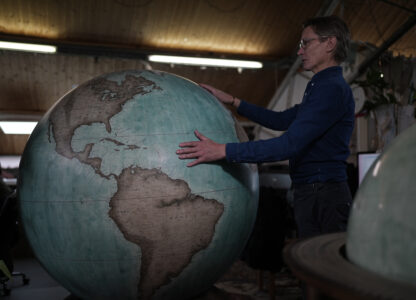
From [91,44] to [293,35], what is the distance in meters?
5.52

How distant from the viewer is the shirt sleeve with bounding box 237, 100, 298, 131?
2.44 m

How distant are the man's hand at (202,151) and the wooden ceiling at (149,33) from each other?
845 centimetres

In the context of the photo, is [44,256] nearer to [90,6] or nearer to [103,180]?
[103,180]

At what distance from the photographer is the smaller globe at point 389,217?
23.6 inches

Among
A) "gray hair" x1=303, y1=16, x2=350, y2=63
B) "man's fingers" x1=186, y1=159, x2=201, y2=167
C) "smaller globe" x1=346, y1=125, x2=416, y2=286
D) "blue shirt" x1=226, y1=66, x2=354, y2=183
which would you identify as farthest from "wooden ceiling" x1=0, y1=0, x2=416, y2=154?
"smaller globe" x1=346, y1=125, x2=416, y2=286

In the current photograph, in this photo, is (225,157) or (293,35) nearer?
(225,157)

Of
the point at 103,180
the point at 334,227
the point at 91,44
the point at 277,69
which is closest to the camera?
the point at 103,180

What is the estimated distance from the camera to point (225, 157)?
1.63 m

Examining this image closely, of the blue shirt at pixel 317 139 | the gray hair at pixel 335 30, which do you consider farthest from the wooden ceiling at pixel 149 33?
the blue shirt at pixel 317 139

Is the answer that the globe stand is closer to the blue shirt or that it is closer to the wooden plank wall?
the blue shirt

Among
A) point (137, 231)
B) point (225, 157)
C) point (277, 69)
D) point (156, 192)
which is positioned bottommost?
point (137, 231)

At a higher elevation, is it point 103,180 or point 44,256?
point 103,180

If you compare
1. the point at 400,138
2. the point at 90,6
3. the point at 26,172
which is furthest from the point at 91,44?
the point at 400,138

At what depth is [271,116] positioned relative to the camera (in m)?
2.47
